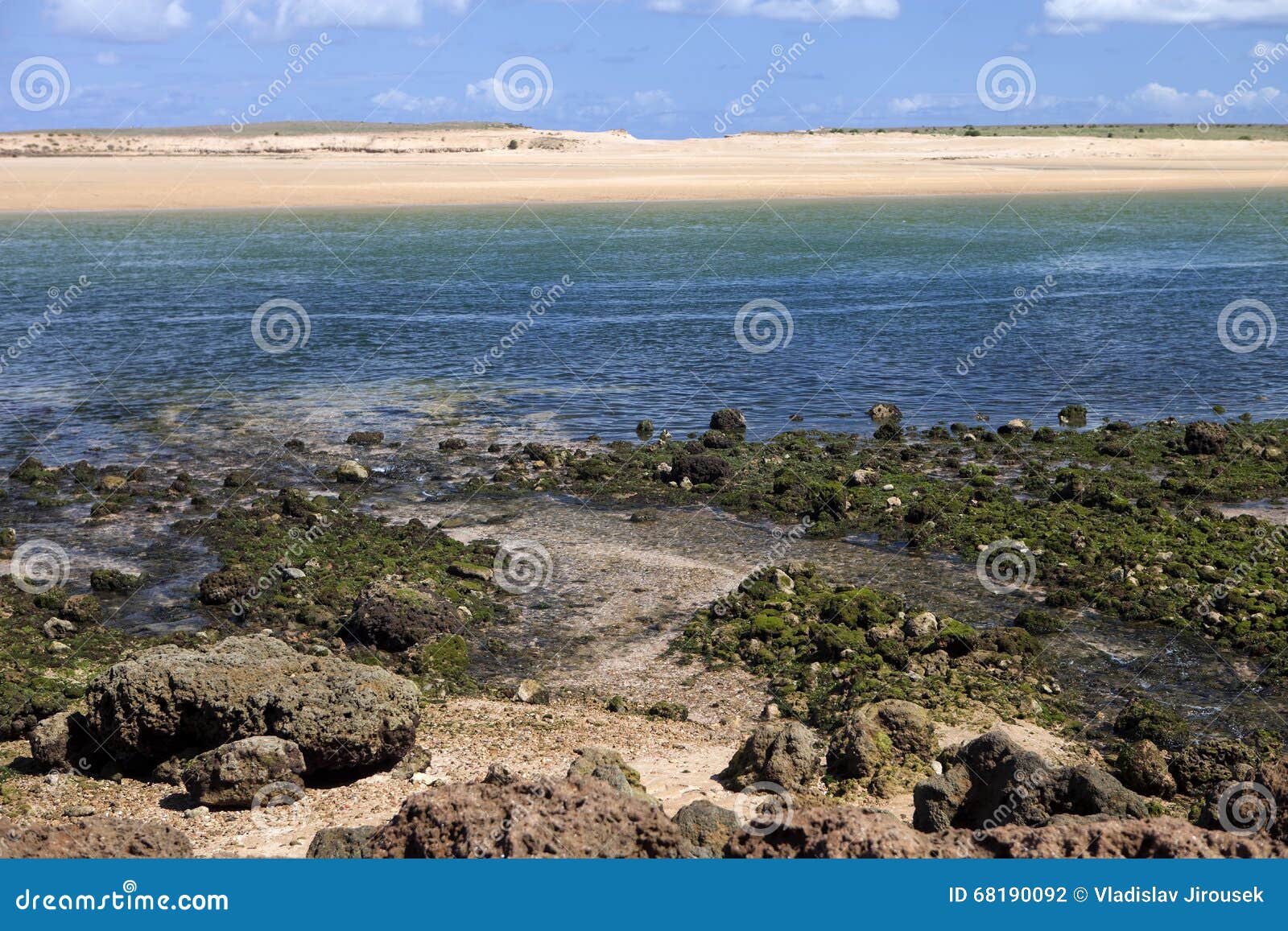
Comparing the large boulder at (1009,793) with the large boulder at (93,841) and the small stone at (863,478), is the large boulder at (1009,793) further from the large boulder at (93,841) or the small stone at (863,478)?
the small stone at (863,478)

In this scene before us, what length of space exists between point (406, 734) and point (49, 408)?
90.6 feet

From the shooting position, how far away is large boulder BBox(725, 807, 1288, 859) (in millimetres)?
9047

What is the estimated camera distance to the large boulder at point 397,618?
1981 cm

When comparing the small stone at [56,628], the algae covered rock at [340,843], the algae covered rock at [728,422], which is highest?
the algae covered rock at [728,422]

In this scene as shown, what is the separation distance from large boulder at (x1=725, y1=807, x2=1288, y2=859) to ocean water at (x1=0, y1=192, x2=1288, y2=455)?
2446 centimetres

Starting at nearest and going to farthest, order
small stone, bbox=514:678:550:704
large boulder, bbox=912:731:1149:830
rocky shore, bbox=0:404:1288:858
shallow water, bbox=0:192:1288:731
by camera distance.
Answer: rocky shore, bbox=0:404:1288:858
large boulder, bbox=912:731:1149:830
small stone, bbox=514:678:550:704
shallow water, bbox=0:192:1288:731

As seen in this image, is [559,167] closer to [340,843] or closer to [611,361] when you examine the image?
[611,361]

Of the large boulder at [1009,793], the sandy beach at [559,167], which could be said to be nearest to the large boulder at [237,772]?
the large boulder at [1009,793]

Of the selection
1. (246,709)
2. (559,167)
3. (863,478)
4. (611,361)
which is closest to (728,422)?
(863,478)

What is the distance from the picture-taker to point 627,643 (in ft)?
65.9

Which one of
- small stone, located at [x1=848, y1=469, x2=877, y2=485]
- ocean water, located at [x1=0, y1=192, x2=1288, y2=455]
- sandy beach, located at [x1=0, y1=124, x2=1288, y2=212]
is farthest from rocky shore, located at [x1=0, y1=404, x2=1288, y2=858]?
sandy beach, located at [x1=0, y1=124, x2=1288, y2=212]

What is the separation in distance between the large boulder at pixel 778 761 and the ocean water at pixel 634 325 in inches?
761

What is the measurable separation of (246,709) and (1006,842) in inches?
364

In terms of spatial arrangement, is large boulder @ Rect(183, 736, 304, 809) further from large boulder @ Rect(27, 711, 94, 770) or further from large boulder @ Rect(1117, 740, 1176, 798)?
large boulder @ Rect(1117, 740, 1176, 798)
